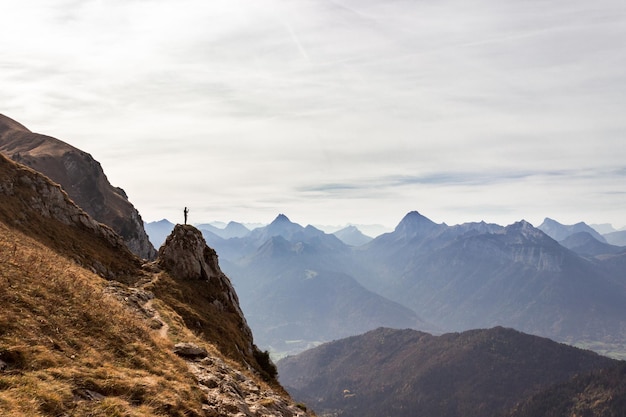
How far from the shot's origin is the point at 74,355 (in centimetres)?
1986

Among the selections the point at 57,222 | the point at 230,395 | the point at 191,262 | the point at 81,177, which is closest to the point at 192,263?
the point at 191,262

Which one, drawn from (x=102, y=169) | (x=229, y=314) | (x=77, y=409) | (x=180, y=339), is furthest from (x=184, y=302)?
(x=102, y=169)

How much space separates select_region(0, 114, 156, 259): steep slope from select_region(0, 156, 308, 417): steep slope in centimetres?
10118

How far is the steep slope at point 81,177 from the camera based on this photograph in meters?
151

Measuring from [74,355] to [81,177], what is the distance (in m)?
174

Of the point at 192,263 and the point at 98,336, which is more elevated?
the point at 192,263

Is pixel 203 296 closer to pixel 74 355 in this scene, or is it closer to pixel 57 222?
pixel 57 222

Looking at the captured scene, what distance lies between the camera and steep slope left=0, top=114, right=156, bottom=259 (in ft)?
496

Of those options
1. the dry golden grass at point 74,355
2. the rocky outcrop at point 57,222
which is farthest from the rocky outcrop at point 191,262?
the dry golden grass at point 74,355

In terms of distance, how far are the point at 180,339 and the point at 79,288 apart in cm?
859

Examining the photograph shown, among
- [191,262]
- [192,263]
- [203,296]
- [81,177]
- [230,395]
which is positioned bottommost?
[230,395]

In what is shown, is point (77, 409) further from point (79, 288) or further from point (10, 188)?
point (10, 188)

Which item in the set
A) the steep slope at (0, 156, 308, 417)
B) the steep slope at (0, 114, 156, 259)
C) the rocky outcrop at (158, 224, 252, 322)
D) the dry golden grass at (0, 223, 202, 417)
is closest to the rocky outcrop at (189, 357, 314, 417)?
the steep slope at (0, 156, 308, 417)

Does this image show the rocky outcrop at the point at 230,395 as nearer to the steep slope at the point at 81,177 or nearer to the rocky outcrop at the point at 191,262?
the rocky outcrop at the point at 191,262
